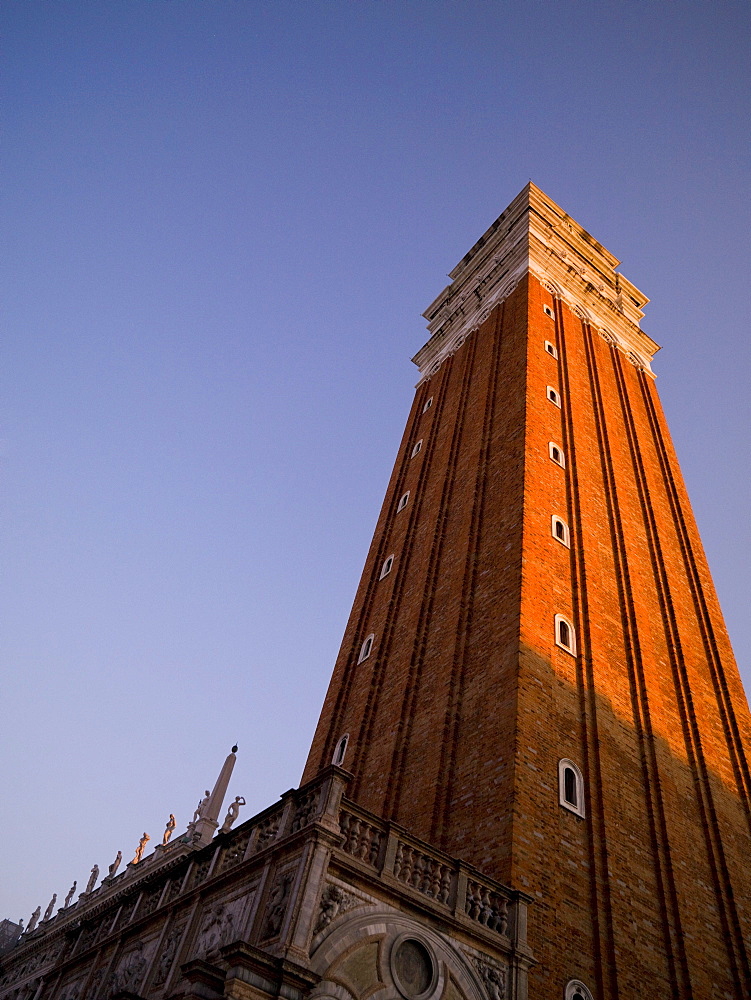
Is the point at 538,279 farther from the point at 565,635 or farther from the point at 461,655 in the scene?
the point at 461,655

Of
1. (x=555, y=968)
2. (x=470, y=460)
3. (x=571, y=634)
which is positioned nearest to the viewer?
(x=555, y=968)

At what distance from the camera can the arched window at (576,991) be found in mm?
11680

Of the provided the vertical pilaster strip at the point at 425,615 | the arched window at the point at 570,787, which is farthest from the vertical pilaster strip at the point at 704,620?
the vertical pilaster strip at the point at 425,615

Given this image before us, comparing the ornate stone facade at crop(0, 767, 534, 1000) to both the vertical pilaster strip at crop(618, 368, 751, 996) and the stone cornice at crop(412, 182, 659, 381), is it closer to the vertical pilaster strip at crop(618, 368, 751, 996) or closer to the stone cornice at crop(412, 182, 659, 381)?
the vertical pilaster strip at crop(618, 368, 751, 996)

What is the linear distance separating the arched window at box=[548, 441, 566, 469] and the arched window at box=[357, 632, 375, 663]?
607 centimetres

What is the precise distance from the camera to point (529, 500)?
1895 centimetres

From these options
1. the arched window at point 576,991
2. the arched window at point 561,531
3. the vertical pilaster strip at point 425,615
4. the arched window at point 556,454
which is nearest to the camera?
the arched window at point 576,991

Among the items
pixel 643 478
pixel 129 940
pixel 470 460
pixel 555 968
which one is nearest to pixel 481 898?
pixel 555 968

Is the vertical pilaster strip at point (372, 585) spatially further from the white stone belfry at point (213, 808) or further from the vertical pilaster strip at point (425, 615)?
the white stone belfry at point (213, 808)

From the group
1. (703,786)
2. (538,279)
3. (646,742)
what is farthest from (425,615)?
(538,279)

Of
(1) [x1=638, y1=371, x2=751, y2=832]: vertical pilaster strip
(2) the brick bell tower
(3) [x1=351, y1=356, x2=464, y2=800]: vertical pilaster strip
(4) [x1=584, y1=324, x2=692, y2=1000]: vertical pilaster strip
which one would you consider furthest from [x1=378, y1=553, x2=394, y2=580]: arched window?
(1) [x1=638, y1=371, x2=751, y2=832]: vertical pilaster strip

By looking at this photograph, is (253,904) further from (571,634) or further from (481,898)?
(571,634)

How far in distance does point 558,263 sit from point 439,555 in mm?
14211

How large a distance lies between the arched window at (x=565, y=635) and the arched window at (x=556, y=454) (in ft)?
17.7
